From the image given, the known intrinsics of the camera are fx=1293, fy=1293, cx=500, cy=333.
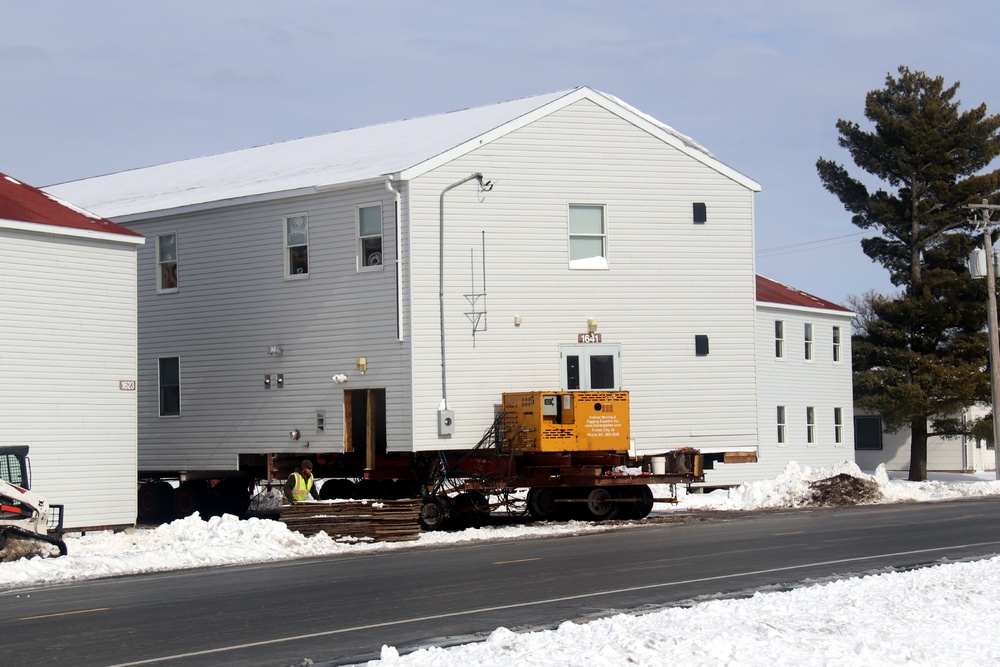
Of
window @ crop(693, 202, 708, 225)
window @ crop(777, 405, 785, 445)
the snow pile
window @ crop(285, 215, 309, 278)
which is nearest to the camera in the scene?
the snow pile

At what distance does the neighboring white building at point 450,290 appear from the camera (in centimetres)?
2630

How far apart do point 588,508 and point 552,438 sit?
7.38 ft

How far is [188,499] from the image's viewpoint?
30875mm

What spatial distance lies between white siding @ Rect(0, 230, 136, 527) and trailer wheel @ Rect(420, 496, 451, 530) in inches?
228

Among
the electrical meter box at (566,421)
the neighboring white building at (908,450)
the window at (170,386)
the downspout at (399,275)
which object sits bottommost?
the neighboring white building at (908,450)

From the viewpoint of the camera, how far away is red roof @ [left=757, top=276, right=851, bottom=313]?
1743 inches

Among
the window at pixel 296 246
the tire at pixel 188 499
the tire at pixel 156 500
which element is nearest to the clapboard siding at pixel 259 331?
the window at pixel 296 246

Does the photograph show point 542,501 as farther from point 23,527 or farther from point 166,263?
point 166,263

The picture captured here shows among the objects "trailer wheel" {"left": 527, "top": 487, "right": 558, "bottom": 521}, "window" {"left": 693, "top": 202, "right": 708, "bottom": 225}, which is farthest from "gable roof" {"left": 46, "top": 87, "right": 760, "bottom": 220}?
"trailer wheel" {"left": 527, "top": 487, "right": 558, "bottom": 521}

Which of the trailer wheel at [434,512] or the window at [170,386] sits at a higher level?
the window at [170,386]

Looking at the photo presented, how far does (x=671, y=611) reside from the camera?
12.0 metres

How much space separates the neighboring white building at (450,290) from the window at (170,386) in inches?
1.9

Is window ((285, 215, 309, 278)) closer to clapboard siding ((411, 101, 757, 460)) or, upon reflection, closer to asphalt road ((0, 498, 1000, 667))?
clapboard siding ((411, 101, 757, 460))

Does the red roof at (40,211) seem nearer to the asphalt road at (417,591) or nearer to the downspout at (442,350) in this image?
the downspout at (442,350)
